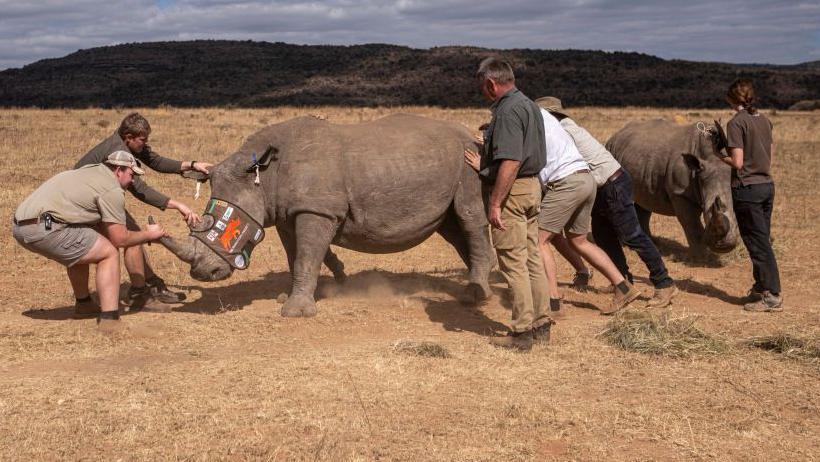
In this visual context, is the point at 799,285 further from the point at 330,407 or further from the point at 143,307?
the point at 143,307

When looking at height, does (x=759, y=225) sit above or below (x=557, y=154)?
below

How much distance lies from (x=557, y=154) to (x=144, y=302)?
4460mm

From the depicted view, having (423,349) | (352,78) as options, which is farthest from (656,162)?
(352,78)

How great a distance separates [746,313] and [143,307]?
6180mm

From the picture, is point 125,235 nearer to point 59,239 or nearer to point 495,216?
point 59,239

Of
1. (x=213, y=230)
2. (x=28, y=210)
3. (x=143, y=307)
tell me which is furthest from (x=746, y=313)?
(x=28, y=210)

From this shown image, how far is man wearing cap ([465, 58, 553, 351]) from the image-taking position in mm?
6812

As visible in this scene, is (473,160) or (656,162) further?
(656,162)

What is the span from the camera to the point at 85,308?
8.41m

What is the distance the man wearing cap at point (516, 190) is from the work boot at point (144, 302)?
367 cm

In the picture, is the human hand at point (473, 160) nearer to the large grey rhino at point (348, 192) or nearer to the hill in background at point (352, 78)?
the large grey rhino at point (348, 192)

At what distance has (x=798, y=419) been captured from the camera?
5.84 meters

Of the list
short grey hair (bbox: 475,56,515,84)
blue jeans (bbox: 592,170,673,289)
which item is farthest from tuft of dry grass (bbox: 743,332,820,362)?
short grey hair (bbox: 475,56,515,84)

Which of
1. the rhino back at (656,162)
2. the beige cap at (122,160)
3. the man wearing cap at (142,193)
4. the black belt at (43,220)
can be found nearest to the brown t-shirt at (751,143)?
the rhino back at (656,162)
